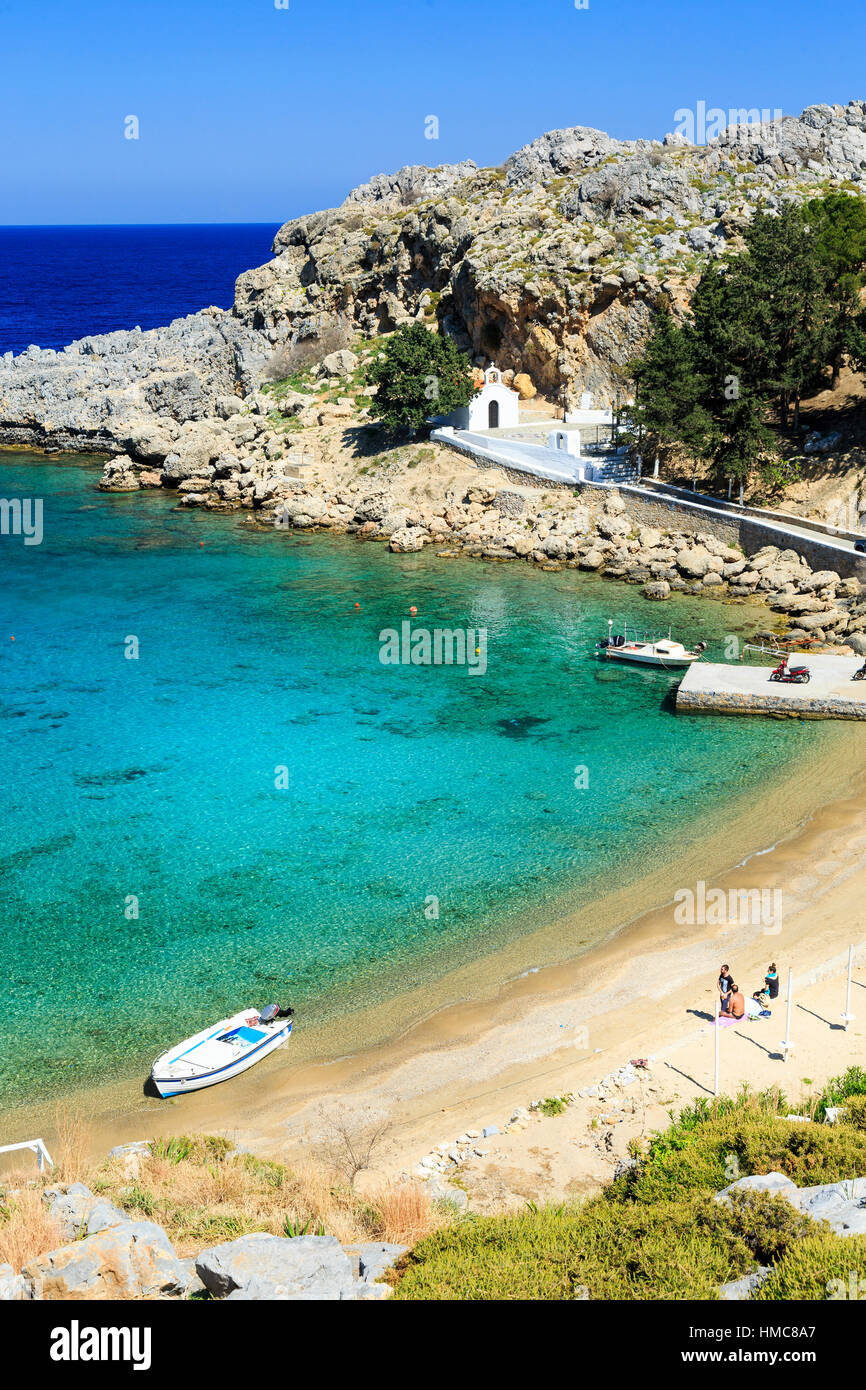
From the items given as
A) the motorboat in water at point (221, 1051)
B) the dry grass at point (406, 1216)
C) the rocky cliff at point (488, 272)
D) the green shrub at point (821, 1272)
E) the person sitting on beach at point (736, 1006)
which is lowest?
the motorboat in water at point (221, 1051)

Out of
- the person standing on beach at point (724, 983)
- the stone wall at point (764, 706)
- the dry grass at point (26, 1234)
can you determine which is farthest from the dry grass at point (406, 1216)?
the stone wall at point (764, 706)

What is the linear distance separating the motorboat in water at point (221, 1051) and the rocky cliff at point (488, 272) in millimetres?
50096

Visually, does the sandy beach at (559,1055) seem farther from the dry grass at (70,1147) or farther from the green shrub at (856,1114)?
the green shrub at (856,1114)

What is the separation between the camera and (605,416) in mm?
63000

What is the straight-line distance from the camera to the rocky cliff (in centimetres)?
6309

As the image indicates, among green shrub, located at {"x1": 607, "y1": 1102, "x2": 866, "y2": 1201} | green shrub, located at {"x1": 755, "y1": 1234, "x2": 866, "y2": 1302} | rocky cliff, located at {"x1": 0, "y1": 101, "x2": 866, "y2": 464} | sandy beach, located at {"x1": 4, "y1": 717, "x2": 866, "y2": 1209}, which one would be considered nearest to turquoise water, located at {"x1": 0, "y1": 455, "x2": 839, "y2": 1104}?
sandy beach, located at {"x1": 4, "y1": 717, "x2": 866, "y2": 1209}

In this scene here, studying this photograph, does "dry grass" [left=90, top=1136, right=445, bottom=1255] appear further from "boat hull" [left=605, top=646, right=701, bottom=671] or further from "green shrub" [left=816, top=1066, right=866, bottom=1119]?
"boat hull" [left=605, top=646, right=701, bottom=671]

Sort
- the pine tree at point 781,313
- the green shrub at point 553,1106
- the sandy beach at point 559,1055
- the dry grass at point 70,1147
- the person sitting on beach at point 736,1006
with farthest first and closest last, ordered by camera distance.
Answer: the pine tree at point 781,313, the person sitting on beach at point 736,1006, the green shrub at point 553,1106, the sandy beach at point 559,1055, the dry grass at point 70,1147

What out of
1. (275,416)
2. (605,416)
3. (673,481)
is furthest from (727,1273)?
(275,416)

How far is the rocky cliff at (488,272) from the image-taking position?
6309cm

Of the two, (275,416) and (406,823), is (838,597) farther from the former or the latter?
(275,416)

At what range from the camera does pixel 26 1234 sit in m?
13.9

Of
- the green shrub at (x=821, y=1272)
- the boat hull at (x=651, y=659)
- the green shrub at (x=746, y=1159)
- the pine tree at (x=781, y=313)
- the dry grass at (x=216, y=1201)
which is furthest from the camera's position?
the pine tree at (x=781, y=313)

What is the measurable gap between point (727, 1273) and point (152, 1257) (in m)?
6.64
